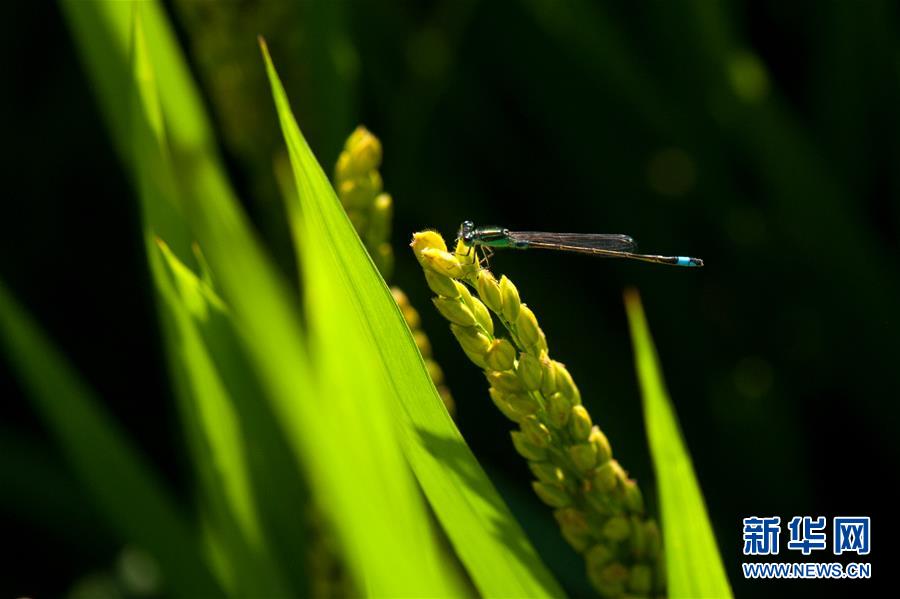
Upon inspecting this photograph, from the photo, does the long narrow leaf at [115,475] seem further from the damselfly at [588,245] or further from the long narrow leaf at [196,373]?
the damselfly at [588,245]

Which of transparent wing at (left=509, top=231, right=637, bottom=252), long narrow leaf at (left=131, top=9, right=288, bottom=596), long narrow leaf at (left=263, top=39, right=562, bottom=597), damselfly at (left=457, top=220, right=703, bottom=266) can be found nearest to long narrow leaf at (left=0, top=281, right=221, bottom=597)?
long narrow leaf at (left=131, top=9, right=288, bottom=596)

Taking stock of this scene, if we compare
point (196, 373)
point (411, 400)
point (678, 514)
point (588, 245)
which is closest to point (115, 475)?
point (196, 373)

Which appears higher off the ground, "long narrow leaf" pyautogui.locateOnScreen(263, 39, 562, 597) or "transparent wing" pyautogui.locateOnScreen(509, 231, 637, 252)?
"transparent wing" pyautogui.locateOnScreen(509, 231, 637, 252)

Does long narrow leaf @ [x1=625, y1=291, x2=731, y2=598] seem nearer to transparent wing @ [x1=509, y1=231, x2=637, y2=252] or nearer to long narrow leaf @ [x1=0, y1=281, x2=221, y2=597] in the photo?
long narrow leaf @ [x1=0, y1=281, x2=221, y2=597]

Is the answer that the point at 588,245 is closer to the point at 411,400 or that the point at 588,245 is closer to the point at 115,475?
the point at 115,475

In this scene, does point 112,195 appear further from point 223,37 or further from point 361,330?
point 361,330

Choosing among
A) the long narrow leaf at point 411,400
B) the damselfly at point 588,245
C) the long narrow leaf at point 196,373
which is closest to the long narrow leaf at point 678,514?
the long narrow leaf at point 411,400
